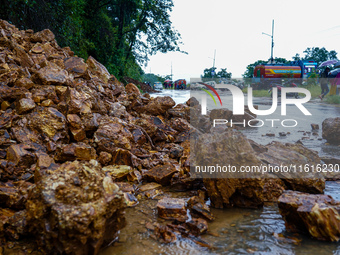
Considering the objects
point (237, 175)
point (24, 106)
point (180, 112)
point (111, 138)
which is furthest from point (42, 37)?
point (237, 175)

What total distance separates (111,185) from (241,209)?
162 centimetres

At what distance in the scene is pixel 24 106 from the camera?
14.4 feet

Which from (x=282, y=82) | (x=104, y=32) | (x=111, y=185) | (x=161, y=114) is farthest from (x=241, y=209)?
(x=282, y=82)

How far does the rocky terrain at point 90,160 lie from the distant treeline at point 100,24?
8.94ft

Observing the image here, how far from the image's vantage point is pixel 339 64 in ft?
57.5

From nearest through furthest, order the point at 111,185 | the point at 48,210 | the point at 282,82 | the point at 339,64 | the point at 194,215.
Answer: the point at 48,210
the point at 111,185
the point at 194,215
the point at 339,64
the point at 282,82

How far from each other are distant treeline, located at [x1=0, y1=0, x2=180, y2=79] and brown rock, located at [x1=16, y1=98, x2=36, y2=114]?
488 cm

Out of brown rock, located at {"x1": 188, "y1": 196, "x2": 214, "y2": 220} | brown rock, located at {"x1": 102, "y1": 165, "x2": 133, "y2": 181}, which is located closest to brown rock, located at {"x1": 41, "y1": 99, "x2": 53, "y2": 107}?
brown rock, located at {"x1": 102, "y1": 165, "x2": 133, "y2": 181}

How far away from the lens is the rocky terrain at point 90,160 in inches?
90.4

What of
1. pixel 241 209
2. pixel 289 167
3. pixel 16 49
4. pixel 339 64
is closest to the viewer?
pixel 241 209

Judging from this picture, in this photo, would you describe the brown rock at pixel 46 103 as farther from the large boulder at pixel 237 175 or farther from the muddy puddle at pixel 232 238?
the large boulder at pixel 237 175

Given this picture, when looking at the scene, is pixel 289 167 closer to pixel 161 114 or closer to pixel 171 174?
pixel 171 174

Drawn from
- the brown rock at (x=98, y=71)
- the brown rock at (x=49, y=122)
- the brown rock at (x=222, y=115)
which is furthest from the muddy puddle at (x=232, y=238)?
the brown rock at (x=222, y=115)

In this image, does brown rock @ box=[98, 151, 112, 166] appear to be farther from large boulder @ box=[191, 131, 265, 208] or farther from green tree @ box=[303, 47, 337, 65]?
green tree @ box=[303, 47, 337, 65]
